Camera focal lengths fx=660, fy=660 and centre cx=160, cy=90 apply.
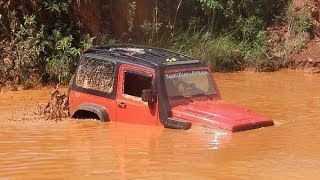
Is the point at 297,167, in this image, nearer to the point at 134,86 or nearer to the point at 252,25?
the point at 134,86

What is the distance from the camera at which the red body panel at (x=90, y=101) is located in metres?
9.62

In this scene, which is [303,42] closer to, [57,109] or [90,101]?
[57,109]

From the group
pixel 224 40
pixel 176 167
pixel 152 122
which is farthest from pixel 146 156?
pixel 224 40

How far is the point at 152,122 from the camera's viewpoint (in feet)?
30.2

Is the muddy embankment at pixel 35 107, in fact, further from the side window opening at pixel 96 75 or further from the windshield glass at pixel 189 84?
the windshield glass at pixel 189 84

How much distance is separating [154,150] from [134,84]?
1.57m

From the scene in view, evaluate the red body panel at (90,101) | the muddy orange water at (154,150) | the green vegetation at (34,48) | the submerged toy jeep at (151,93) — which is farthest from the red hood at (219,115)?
the green vegetation at (34,48)

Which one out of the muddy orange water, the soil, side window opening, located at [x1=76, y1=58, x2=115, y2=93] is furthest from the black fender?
the soil

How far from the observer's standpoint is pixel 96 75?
32.6 ft

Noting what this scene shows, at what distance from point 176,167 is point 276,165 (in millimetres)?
1154

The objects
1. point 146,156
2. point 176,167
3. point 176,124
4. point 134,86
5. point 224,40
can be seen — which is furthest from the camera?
point 224,40

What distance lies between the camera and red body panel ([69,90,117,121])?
9617 mm

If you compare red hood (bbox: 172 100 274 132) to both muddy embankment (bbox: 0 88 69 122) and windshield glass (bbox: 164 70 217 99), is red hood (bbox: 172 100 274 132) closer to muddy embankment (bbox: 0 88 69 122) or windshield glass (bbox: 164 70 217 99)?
windshield glass (bbox: 164 70 217 99)

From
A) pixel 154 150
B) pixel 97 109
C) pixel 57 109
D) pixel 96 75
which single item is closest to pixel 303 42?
pixel 57 109
